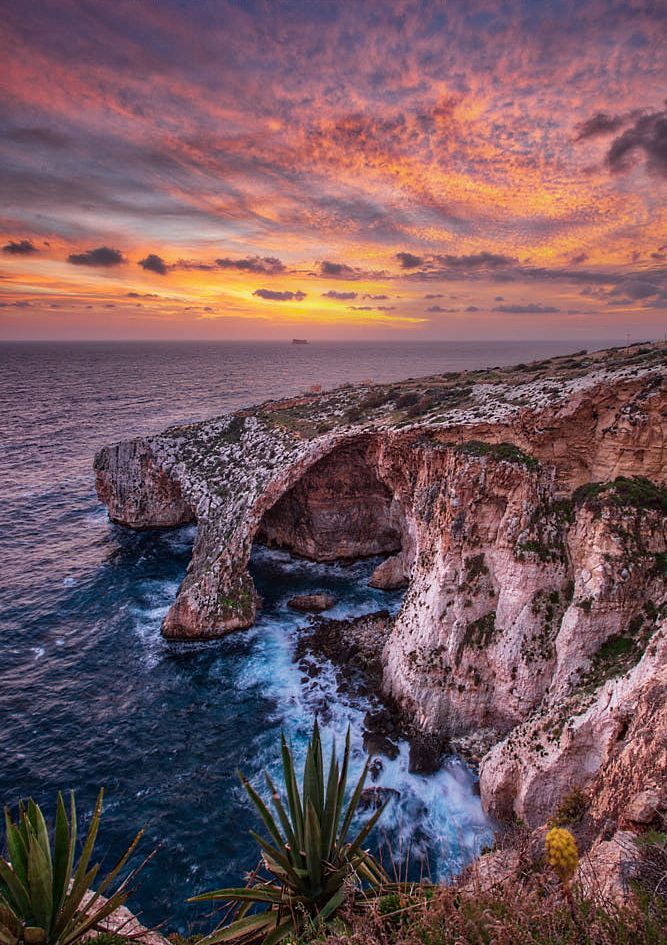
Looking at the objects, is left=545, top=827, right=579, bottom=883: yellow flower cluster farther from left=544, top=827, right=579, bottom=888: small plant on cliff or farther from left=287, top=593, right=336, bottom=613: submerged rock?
left=287, top=593, right=336, bottom=613: submerged rock

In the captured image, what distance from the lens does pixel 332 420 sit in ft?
124

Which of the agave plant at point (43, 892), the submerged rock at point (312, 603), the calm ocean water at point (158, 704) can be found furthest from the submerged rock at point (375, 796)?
the submerged rock at point (312, 603)

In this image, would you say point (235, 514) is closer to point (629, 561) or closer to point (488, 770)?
point (488, 770)

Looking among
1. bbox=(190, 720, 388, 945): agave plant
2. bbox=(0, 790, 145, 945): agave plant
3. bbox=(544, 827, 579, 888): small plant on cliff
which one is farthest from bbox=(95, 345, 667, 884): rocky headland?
bbox=(0, 790, 145, 945): agave plant

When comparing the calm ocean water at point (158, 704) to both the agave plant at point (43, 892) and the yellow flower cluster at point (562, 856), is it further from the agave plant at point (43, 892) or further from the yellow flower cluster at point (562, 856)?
the agave plant at point (43, 892)

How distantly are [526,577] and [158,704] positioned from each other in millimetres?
18815

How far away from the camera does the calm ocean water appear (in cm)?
1748

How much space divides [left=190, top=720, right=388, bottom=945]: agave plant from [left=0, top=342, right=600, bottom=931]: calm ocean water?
2903mm

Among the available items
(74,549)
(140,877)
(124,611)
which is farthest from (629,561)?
(74,549)

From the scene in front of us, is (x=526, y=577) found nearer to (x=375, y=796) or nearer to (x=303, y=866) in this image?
(x=375, y=796)

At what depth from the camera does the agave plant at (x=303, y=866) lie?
24.8ft

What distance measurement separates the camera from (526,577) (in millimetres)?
20031

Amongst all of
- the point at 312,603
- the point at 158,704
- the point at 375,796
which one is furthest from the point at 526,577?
the point at 158,704

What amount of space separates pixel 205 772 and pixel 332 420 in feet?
82.1
